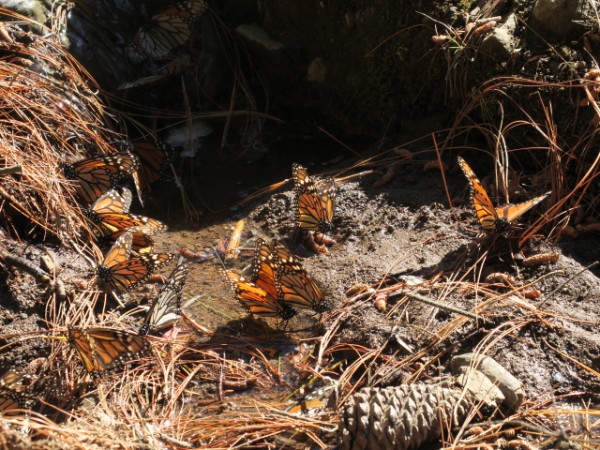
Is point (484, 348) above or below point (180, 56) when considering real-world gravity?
below

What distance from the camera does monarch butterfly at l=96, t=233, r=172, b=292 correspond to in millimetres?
4246

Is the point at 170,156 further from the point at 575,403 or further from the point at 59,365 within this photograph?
the point at 575,403

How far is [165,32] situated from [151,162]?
1.06 meters

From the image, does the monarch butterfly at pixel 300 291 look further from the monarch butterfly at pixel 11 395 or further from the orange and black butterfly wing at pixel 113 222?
the monarch butterfly at pixel 11 395

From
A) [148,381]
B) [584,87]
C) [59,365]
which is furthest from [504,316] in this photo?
[59,365]

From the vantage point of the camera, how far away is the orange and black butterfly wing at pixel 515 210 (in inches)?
156

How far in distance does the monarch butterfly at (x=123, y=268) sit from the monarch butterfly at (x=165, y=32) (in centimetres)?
193

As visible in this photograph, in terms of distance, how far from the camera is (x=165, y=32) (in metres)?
5.58

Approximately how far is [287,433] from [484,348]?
1.02m

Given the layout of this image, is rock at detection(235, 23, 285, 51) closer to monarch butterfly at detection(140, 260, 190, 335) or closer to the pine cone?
monarch butterfly at detection(140, 260, 190, 335)

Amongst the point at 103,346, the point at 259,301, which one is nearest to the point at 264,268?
the point at 259,301

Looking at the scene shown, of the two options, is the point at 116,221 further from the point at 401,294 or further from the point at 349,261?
the point at 401,294

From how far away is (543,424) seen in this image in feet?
10.2

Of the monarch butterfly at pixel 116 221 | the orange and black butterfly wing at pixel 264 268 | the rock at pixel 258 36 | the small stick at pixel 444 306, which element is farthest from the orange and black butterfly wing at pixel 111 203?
the small stick at pixel 444 306
